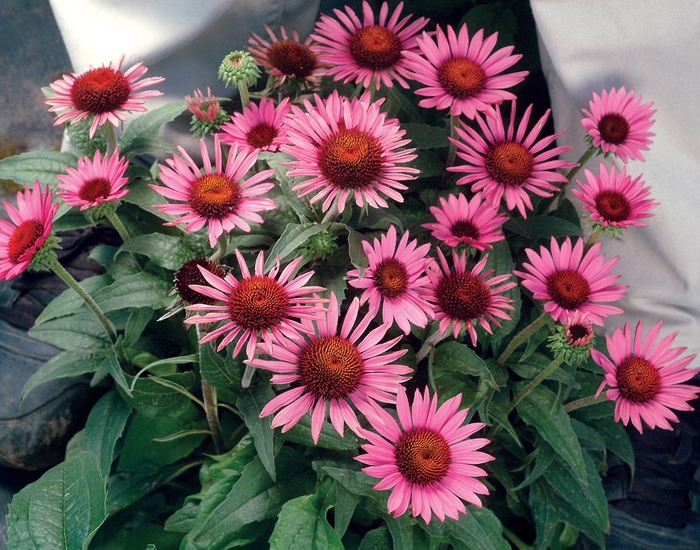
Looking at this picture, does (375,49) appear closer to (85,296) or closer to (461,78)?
(461,78)

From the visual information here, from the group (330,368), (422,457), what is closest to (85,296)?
(330,368)

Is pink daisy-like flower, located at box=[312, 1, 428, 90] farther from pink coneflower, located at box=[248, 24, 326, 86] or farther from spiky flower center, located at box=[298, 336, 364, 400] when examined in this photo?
spiky flower center, located at box=[298, 336, 364, 400]

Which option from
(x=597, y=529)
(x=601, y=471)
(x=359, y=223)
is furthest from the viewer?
(x=601, y=471)

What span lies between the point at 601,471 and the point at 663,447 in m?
0.13

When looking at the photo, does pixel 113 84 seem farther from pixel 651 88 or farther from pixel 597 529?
pixel 597 529

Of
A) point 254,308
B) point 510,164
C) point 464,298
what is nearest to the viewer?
point 254,308

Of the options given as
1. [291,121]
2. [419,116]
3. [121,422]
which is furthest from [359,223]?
[121,422]

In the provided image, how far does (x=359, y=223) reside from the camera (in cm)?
80

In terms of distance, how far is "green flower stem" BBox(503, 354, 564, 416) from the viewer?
742 mm

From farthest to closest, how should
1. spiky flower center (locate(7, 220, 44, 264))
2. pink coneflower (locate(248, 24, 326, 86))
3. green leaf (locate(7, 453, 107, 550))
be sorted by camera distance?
Result: pink coneflower (locate(248, 24, 326, 86)), spiky flower center (locate(7, 220, 44, 264)), green leaf (locate(7, 453, 107, 550))

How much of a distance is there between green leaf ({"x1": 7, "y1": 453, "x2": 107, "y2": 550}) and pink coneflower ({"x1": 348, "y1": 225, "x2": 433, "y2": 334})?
1.10 feet

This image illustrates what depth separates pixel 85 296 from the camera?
79cm

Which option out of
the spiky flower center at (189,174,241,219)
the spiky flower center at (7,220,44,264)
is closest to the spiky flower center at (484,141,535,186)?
the spiky flower center at (189,174,241,219)

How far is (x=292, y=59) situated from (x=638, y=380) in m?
0.62
